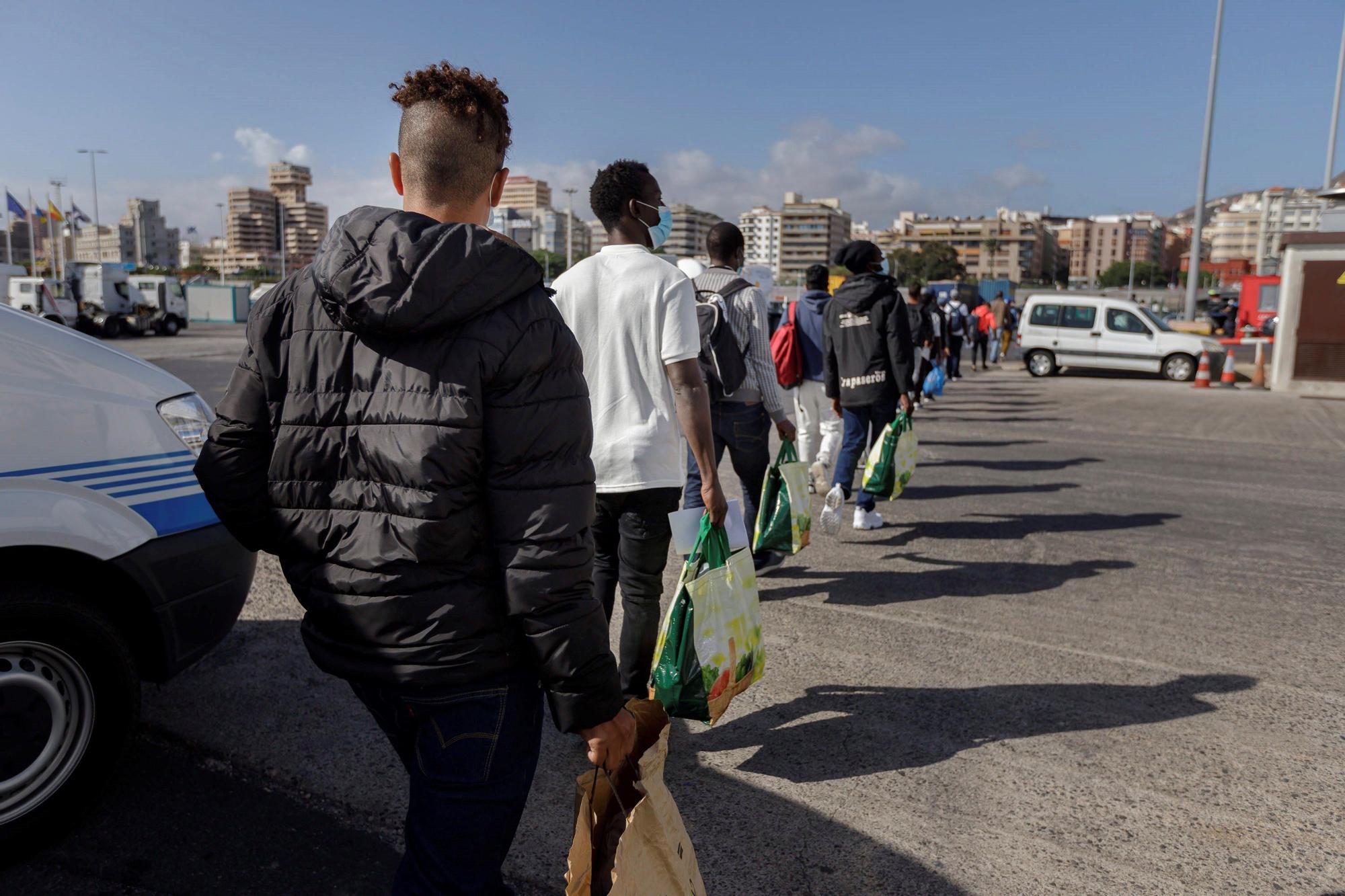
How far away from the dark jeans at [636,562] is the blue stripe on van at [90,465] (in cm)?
136

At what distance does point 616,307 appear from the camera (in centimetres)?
305

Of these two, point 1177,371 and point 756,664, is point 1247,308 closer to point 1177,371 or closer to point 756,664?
point 1177,371

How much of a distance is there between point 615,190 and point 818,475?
455cm

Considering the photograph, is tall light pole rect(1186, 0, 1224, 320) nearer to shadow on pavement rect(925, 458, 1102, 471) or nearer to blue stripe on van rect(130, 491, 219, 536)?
shadow on pavement rect(925, 458, 1102, 471)

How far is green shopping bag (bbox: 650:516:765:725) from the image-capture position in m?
2.96

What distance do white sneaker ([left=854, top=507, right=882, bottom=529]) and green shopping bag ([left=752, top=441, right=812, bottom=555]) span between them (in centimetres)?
175

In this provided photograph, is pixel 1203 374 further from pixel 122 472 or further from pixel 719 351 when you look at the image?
pixel 122 472

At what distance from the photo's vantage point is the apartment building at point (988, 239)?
172 metres

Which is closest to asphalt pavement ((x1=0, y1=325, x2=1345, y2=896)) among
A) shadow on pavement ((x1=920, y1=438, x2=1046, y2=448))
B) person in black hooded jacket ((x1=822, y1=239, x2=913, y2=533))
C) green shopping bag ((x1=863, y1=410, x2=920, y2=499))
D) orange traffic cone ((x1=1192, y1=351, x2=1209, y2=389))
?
green shopping bag ((x1=863, y1=410, x2=920, y2=499))

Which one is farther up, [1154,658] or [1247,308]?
[1247,308]

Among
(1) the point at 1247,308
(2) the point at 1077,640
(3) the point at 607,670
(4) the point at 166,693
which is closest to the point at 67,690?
(4) the point at 166,693

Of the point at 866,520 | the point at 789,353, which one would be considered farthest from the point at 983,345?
the point at 866,520

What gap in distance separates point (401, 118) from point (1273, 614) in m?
5.00

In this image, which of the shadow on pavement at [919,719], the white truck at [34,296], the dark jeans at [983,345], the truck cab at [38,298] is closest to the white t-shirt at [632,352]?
the shadow on pavement at [919,719]
